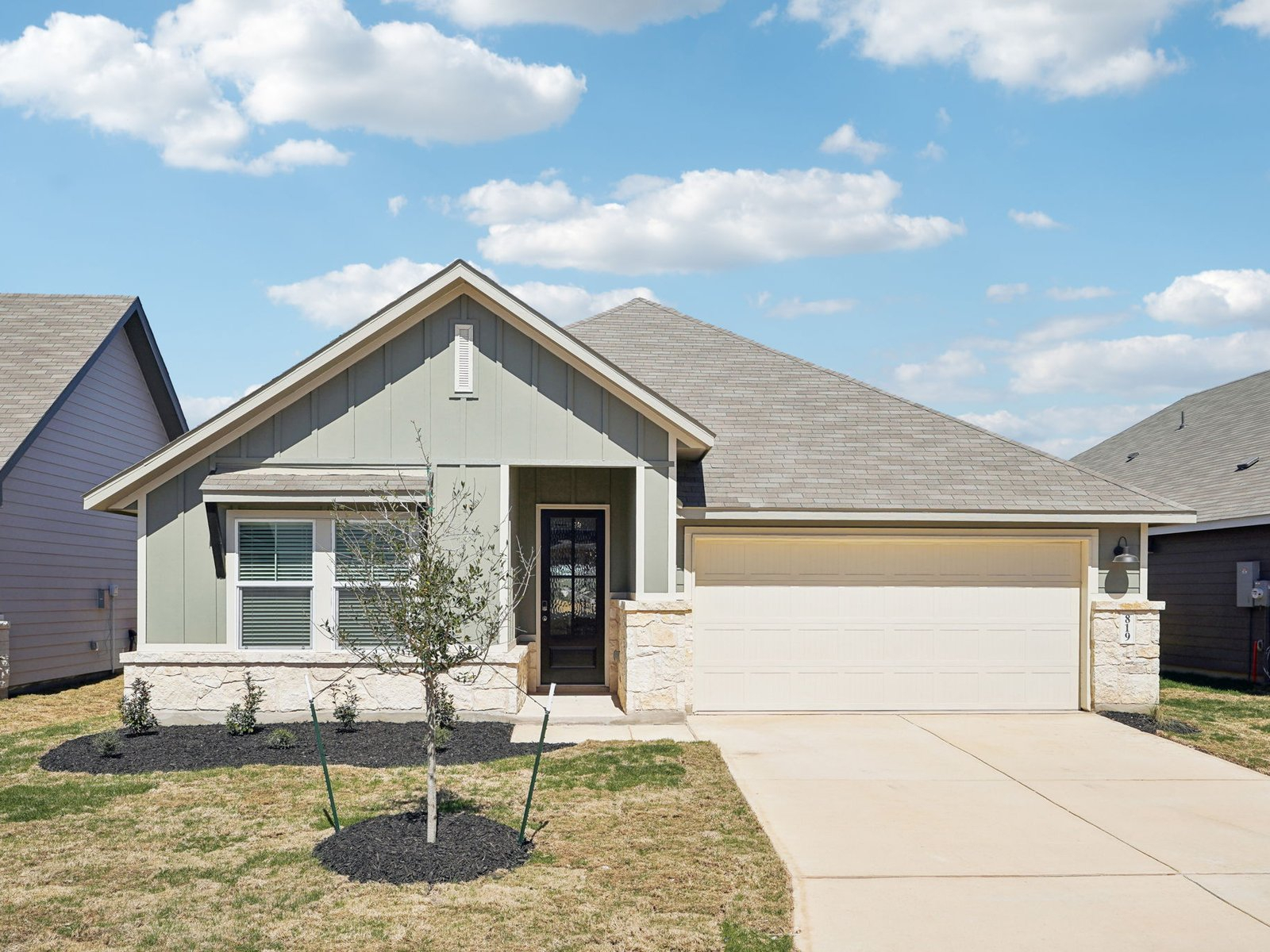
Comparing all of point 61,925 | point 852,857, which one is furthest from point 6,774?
point 852,857

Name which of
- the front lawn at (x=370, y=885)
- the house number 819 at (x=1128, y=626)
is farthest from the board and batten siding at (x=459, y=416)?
the house number 819 at (x=1128, y=626)

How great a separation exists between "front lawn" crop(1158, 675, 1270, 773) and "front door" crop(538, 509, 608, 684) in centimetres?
704

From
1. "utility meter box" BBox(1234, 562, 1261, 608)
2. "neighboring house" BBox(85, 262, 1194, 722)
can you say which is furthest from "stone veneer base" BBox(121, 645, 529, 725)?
"utility meter box" BBox(1234, 562, 1261, 608)

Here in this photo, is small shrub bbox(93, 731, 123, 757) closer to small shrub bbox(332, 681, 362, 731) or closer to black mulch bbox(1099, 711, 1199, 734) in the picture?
small shrub bbox(332, 681, 362, 731)

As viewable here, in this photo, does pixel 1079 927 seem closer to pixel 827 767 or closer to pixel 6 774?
pixel 827 767

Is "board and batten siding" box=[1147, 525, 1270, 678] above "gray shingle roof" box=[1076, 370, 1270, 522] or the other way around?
the other way around

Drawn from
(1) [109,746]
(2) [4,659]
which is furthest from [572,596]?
(2) [4,659]

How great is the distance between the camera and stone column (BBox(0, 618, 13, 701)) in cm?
1414

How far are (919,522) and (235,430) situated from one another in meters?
8.13

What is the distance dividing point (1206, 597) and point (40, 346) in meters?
20.5

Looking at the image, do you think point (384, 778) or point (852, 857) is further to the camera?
point (384, 778)

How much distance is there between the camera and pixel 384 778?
9031 mm

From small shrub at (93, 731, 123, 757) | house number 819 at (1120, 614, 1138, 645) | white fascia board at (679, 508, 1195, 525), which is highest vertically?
white fascia board at (679, 508, 1195, 525)

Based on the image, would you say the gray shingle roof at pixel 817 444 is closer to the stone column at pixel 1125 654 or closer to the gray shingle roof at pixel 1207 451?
the stone column at pixel 1125 654
